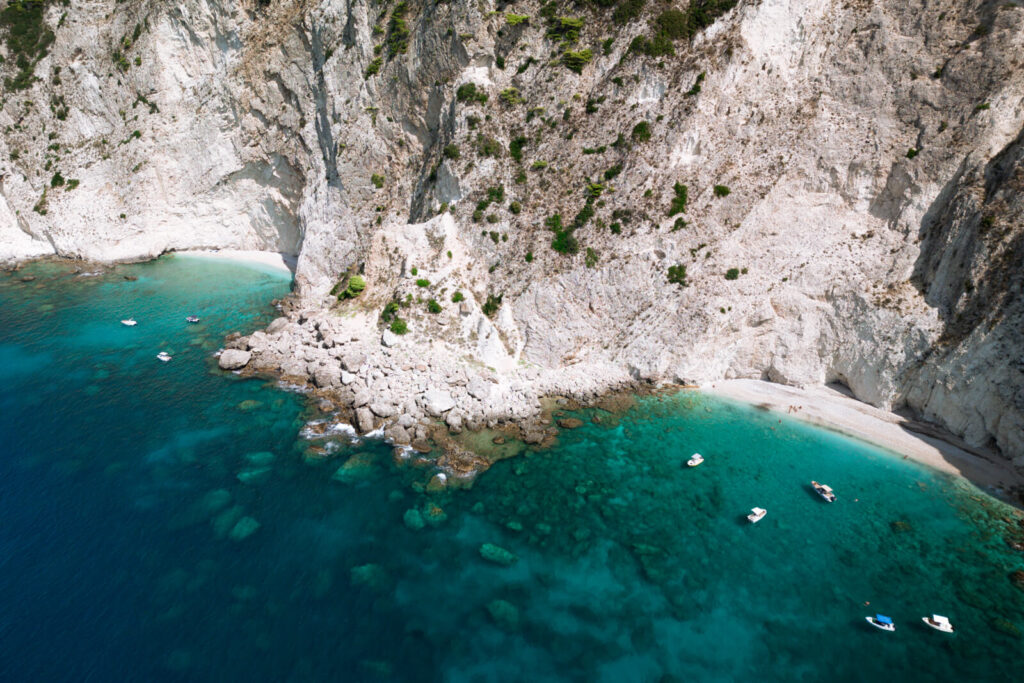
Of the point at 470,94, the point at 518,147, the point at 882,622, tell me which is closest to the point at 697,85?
the point at 518,147

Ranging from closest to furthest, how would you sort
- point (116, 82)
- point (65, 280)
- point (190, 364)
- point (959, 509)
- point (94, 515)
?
point (94, 515), point (959, 509), point (190, 364), point (65, 280), point (116, 82)

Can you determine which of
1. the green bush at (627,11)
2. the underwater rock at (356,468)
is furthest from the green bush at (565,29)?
the underwater rock at (356,468)

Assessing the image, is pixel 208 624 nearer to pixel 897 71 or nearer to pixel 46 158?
pixel 897 71

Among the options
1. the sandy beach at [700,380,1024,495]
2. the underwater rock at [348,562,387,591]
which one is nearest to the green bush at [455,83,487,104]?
the sandy beach at [700,380,1024,495]

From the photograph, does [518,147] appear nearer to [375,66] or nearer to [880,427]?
[375,66]

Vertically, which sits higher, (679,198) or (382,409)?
(679,198)

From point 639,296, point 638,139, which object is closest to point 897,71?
point 638,139
